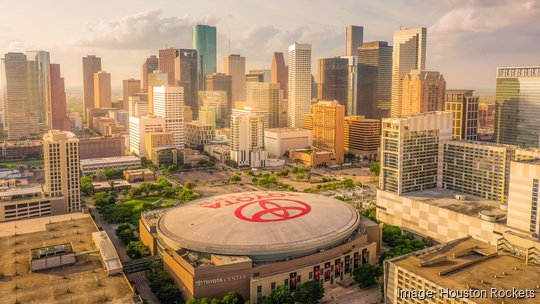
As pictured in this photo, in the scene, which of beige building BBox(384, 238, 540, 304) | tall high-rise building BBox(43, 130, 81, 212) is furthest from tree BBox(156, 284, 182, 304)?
tall high-rise building BBox(43, 130, 81, 212)

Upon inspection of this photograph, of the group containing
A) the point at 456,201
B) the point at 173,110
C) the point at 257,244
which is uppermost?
the point at 173,110

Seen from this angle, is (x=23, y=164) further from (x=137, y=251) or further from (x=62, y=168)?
(x=137, y=251)

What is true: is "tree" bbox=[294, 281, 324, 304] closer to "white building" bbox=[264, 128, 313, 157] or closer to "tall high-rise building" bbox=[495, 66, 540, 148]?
"tall high-rise building" bbox=[495, 66, 540, 148]

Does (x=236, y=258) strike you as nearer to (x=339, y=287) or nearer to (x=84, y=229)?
(x=339, y=287)

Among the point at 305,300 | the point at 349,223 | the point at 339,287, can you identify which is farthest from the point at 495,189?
the point at 305,300

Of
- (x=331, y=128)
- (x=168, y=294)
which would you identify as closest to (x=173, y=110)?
(x=331, y=128)
